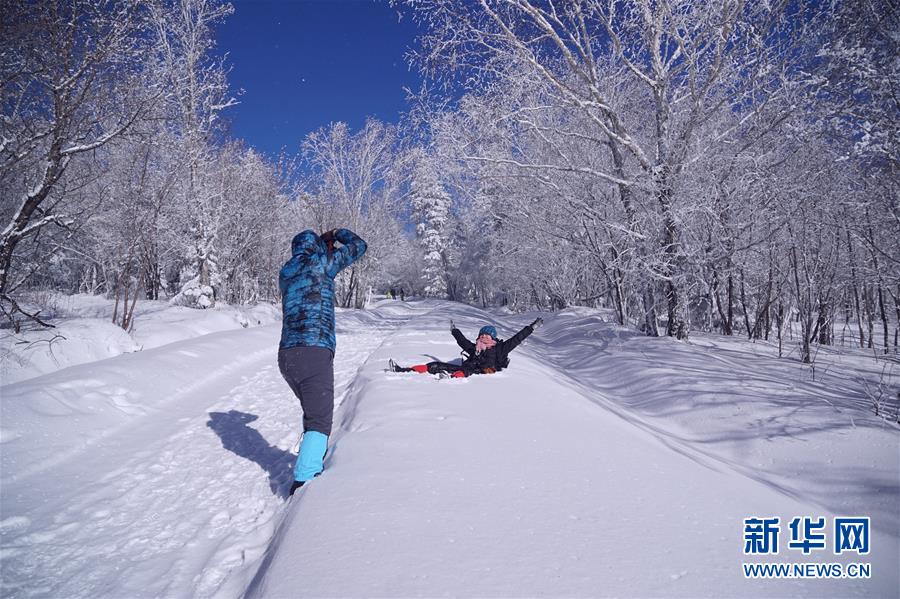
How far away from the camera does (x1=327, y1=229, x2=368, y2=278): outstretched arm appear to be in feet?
10.8

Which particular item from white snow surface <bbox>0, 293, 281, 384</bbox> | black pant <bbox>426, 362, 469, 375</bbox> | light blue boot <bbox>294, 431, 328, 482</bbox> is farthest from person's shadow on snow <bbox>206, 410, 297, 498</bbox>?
white snow surface <bbox>0, 293, 281, 384</bbox>

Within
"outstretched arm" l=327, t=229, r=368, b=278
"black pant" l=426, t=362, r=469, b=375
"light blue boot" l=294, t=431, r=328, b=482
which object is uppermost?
"outstretched arm" l=327, t=229, r=368, b=278

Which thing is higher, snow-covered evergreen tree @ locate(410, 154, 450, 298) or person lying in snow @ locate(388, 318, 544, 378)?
snow-covered evergreen tree @ locate(410, 154, 450, 298)

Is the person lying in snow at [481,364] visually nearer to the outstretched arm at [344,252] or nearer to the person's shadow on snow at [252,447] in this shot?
the person's shadow on snow at [252,447]

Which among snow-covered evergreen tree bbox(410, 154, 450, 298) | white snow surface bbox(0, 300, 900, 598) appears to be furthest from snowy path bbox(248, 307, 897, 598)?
snow-covered evergreen tree bbox(410, 154, 450, 298)

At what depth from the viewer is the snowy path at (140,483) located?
2102 millimetres

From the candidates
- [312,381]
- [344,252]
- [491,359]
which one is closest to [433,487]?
[312,381]

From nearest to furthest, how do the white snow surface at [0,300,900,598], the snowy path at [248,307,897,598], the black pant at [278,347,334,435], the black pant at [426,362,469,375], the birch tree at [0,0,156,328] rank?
the snowy path at [248,307,897,598], the white snow surface at [0,300,900,598], the black pant at [278,347,334,435], the black pant at [426,362,469,375], the birch tree at [0,0,156,328]

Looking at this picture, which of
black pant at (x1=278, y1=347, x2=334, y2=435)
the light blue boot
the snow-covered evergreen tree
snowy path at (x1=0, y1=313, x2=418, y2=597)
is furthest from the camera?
the snow-covered evergreen tree

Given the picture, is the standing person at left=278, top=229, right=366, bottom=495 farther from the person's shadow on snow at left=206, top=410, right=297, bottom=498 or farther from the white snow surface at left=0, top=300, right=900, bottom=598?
the person's shadow on snow at left=206, top=410, right=297, bottom=498

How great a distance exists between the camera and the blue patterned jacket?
3012 mm

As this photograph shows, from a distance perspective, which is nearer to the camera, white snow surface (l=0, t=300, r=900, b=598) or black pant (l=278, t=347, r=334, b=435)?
white snow surface (l=0, t=300, r=900, b=598)

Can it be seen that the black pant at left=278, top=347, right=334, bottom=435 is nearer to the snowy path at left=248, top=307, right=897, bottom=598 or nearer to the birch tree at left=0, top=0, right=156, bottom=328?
the snowy path at left=248, top=307, right=897, bottom=598

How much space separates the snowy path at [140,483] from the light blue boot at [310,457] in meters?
0.29
